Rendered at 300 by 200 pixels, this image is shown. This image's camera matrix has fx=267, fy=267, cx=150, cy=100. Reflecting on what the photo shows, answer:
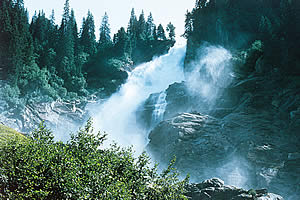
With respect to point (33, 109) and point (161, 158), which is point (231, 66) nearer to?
point (161, 158)

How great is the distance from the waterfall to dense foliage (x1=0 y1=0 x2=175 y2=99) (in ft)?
80.7

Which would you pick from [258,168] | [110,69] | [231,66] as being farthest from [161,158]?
[110,69]

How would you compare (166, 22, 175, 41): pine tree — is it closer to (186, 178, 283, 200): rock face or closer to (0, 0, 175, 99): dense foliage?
(0, 0, 175, 99): dense foliage

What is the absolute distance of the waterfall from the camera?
58112mm

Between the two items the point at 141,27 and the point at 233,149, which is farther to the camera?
the point at 141,27

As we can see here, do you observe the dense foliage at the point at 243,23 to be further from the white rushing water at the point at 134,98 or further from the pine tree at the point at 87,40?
the pine tree at the point at 87,40

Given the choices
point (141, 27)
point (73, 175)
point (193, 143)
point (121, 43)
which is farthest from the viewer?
point (141, 27)

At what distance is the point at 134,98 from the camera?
7994 cm

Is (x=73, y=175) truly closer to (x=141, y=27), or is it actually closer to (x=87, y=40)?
(x=87, y=40)

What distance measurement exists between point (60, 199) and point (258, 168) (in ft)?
90.7

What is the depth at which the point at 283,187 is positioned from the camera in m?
30.1

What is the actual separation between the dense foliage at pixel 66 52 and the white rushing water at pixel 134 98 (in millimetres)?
4005

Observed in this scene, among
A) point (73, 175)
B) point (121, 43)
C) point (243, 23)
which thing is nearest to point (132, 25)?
point (121, 43)

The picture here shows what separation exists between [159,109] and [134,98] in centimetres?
2168
